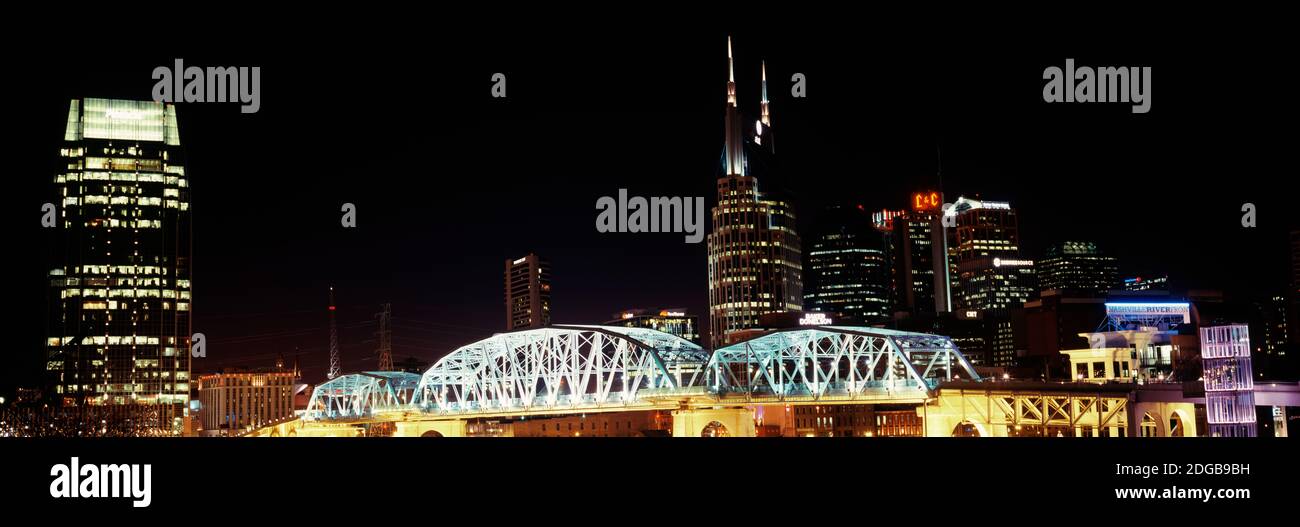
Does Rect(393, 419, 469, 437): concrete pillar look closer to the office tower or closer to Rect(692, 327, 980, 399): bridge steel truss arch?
Rect(692, 327, 980, 399): bridge steel truss arch

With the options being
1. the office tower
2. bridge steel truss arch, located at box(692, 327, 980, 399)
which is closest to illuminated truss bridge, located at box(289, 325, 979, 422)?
bridge steel truss arch, located at box(692, 327, 980, 399)

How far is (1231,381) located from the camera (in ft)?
312

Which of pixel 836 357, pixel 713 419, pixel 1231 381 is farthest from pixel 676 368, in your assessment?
pixel 1231 381

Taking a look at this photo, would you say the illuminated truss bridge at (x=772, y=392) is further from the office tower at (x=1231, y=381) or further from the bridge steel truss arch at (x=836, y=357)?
the office tower at (x=1231, y=381)

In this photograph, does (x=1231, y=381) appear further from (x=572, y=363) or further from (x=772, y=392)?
(x=572, y=363)

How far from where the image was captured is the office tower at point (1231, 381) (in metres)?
94.5

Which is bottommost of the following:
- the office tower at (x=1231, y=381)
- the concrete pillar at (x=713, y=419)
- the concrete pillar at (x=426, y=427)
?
the concrete pillar at (x=426, y=427)

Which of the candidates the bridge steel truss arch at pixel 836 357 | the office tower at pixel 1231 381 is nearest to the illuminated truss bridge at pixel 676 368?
the bridge steel truss arch at pixel 836 357

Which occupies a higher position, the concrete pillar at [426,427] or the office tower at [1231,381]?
the office tower at [1231,381]

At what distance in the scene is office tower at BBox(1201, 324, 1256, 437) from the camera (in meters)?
94.5
